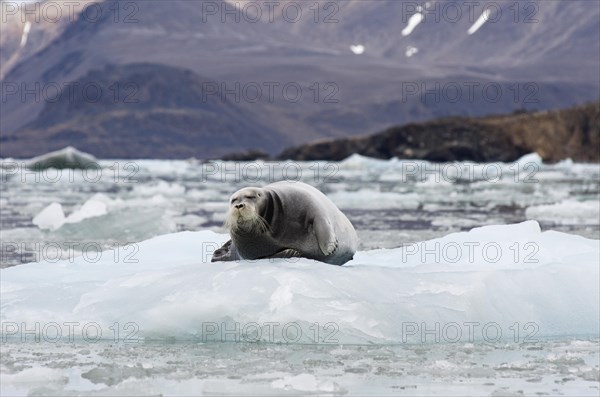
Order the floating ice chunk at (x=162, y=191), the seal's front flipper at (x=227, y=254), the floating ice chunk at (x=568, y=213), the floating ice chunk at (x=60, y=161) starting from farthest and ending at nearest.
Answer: the floating ice chunk at (x=60, y=161), the floating ice chunk at (x=162, y=191), the floating ice chunk at (x=568, y=213), the seal's front flipper at (x=227, y=254)

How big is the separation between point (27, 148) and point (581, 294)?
191517mm

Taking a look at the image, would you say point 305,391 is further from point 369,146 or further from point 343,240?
point 369,146

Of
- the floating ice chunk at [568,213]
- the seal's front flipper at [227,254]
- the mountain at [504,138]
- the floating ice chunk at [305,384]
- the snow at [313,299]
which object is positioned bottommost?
the floating ice chunk at [305,384]

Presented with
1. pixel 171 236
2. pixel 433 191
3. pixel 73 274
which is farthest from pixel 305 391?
pixel 433 191

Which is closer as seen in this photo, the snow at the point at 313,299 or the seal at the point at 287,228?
the snow at the point at 313,299

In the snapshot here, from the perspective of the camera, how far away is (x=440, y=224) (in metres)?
13.8

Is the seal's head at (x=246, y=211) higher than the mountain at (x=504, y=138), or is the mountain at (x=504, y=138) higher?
the mountain at (x=504, y=138)

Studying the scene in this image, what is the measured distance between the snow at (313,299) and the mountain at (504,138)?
61.7 metres

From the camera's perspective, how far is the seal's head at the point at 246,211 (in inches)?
229

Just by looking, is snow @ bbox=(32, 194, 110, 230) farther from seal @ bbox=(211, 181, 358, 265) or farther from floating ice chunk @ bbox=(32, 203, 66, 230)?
seal @ bbox=(211, 181, 358, 265)

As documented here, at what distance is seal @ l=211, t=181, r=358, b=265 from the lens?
6.09 metres

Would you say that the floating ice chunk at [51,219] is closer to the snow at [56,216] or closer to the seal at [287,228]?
the snow at [56,216]

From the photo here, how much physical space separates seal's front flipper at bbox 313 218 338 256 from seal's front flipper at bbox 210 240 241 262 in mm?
563

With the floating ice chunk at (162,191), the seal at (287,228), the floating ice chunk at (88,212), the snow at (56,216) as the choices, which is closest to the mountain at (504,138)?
the floating ice chunk at (162,191)
